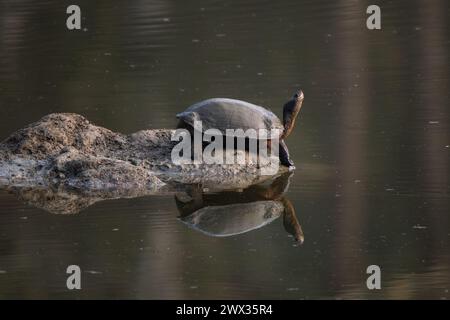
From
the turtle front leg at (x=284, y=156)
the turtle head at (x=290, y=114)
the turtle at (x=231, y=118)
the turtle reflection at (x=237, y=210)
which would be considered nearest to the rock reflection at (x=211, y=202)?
the turtle reflection at (x=237, y=210)

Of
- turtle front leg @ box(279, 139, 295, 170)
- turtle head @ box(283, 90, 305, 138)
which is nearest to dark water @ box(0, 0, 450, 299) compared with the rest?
turtle front leg @ box(279, 139, 295, 170)

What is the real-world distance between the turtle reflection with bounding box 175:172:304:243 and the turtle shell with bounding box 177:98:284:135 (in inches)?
27.7

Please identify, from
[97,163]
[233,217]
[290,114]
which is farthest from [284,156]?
[97,163]

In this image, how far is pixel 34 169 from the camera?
10.8 meters

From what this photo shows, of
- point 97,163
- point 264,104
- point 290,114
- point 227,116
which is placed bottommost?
point 264,104

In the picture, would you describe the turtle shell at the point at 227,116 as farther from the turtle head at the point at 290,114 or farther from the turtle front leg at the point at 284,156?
the turtle head at the point at 290,114

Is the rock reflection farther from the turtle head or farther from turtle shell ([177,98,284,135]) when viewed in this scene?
the turtle head

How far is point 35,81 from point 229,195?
7376 mm

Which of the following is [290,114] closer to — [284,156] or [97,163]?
[284,156]

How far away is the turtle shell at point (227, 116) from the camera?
10875mm

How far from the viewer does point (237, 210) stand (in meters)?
9.70

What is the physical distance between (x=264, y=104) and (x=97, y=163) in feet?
13.2

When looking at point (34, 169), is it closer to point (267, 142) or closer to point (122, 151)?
point (122, 151)

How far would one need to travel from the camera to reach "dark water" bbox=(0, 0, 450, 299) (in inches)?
319
